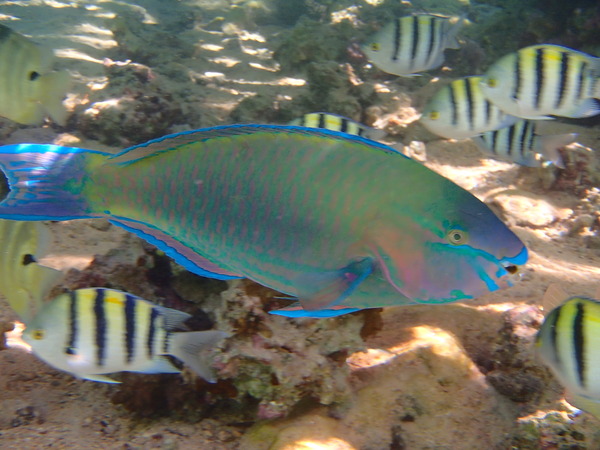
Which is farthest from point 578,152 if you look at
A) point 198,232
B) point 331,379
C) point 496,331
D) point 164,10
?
point 164,10

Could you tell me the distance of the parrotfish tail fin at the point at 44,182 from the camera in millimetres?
1354

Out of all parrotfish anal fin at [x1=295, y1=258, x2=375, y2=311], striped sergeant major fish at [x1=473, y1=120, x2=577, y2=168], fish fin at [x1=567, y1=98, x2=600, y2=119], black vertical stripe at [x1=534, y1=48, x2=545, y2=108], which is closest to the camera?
parrotfish anal fin at [x1=295, y1=258, x2=375, y2=311]

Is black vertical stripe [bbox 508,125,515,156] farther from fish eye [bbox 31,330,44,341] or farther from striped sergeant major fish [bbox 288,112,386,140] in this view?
fish eye [bbox 31,330,44,341]

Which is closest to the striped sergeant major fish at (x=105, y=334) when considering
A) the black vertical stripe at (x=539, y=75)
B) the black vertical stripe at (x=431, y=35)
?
the black vertical stripe at (x=539, y=75)

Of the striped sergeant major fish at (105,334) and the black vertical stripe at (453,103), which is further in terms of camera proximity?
the black vertical stripe at (453,103)

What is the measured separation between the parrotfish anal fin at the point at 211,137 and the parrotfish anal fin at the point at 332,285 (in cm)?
39

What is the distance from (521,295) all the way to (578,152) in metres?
3.06

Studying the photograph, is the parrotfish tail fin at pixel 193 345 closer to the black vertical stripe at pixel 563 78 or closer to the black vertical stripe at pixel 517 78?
the black vertical stripe at pixel 517 78

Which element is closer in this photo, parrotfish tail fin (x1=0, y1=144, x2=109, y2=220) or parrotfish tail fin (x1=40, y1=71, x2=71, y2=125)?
parrotfish tail fin (x1=0, y1=144, x2=109, y2=220)

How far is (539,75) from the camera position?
384cm

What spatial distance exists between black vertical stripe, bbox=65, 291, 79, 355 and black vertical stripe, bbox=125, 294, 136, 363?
0.88ft

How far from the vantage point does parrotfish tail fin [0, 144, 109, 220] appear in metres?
1.35

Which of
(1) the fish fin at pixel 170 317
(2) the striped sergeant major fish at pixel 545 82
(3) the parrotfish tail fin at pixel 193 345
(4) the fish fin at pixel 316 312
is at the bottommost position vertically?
(3) the parrotfish tail fin at pixel 193 345

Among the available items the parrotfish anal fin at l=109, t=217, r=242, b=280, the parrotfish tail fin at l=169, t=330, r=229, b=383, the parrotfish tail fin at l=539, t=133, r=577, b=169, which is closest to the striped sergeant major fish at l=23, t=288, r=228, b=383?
the parrotfish tail fin at l=169, t=330, r=229, b=383
